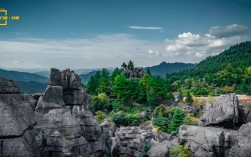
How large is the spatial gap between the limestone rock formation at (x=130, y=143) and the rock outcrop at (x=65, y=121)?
894 cm

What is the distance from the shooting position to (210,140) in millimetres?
23312

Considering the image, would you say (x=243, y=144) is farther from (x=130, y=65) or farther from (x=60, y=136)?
(x=130, y=65)

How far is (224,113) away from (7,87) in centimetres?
1901

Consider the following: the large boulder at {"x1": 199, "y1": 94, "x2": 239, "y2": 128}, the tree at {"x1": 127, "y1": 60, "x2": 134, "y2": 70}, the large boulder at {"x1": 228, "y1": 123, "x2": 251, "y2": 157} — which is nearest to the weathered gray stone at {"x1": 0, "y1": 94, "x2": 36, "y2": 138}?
the large boulder at {"x1": 228, "y1": 123, "x2": 251, "y2": 157}

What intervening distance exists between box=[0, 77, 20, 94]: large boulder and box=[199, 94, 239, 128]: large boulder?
715 inches

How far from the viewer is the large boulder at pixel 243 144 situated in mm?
19725

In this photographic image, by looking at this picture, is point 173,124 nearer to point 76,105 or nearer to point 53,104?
point 76,105

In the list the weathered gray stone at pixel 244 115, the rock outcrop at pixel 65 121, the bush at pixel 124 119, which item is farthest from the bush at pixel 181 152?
the bush at pixel 124 119

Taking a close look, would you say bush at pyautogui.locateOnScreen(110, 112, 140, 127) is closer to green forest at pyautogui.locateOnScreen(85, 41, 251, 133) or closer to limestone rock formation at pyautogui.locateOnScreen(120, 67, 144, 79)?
green forest at pyautogui.locateOnScreen(85, 41, 251, 133)

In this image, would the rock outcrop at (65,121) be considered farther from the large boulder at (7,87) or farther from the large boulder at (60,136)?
the large boulder at (7,87)

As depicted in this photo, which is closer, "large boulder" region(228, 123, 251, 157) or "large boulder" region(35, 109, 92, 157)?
"large boulder" region(35, 109, 92, 157)

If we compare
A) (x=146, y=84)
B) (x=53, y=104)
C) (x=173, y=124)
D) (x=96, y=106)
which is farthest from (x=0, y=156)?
(x=146, y=84)

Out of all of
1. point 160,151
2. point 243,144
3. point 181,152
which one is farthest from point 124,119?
point 243,144

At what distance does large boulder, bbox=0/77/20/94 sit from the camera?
43.1 feet
